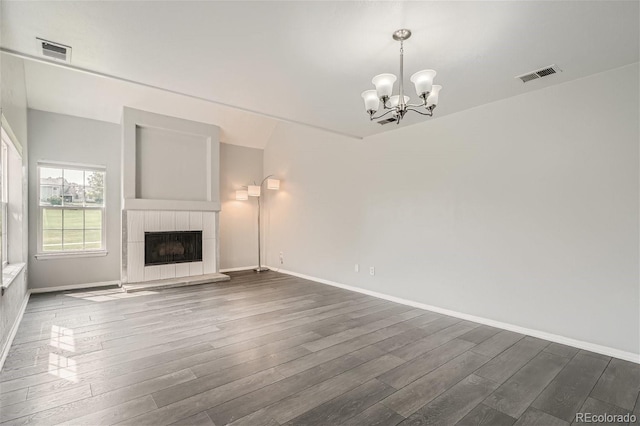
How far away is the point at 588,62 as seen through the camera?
9.18ft

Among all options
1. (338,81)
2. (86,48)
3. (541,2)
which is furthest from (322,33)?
(86,48)

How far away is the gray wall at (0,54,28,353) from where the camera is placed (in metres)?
2.93

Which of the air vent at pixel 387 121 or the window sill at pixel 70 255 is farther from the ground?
the air vent at pixel 387 121

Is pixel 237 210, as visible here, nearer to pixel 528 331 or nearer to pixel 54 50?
pixel 54 50

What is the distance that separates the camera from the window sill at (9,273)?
118 inches

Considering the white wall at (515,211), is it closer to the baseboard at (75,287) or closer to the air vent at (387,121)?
the air vent at (387,121)

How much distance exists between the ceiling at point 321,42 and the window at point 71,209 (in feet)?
10.9

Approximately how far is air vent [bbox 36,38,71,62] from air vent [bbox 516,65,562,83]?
4100 mm

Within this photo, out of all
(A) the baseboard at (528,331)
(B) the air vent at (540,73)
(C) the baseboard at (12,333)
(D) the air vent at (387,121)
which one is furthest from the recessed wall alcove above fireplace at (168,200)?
(B) the air vent at (540,73)

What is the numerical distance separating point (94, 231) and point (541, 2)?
267 inches

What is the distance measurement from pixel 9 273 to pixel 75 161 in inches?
105

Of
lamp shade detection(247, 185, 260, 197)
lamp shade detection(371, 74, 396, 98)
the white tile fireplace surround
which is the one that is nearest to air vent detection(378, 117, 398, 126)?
lamp shade detection(371, 74, 396, 98)

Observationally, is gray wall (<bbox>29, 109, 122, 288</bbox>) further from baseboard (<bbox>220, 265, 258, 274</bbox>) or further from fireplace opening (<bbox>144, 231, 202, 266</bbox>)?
baseboard (<bbox>220, 265, 258, 274</bbox>)

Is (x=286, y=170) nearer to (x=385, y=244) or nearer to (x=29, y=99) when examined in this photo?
(x=385, y=244)
